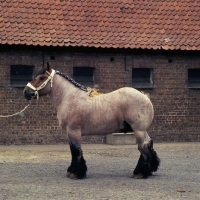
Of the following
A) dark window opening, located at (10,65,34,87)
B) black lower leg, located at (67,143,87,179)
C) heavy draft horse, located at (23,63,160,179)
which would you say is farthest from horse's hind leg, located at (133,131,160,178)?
dark window opening, located at (10,65,34,87)

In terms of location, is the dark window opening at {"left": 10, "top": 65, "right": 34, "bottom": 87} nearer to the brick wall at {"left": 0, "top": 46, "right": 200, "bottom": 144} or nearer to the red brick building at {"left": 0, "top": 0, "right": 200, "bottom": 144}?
the red brick building at {"left": 0, "top": 0, "right": 200, "bottom": 144}

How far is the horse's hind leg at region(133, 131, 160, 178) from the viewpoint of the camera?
1097cm

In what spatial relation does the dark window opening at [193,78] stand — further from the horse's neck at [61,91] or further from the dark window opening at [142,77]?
the horse's neck at [61,91]

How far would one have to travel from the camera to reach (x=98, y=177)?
11.1 metres

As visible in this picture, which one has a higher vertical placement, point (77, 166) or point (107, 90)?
point (107, 90)

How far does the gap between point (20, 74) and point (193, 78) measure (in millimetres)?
6731

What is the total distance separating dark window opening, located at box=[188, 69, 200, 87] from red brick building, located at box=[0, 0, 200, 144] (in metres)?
0.04

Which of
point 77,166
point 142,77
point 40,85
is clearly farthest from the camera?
point 142,77

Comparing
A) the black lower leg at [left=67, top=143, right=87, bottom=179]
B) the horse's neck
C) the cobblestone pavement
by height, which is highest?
the horse's neck

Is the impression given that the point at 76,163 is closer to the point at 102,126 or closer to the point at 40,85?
the point at 102,126

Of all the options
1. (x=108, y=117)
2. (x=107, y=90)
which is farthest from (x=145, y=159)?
(x=107, y=90)

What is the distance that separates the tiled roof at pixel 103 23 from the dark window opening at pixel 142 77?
46.3 inches

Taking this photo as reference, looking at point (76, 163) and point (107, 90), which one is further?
point (107, 90)

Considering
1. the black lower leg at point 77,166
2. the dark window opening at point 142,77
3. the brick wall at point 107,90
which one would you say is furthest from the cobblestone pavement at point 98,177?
the dark window opening at point 142,77
